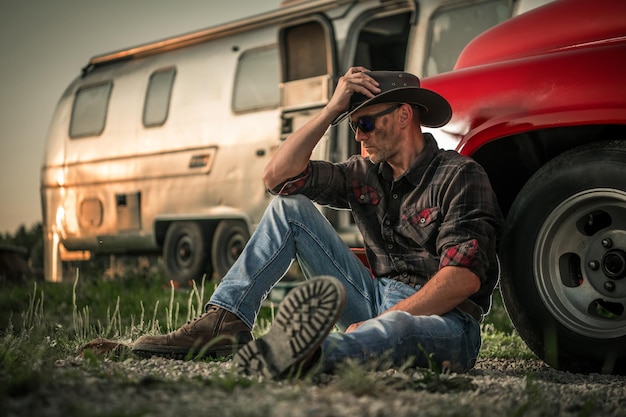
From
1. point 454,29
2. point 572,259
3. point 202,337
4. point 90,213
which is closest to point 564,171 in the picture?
point 572,259

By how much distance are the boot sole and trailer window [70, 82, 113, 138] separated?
24.7 feet

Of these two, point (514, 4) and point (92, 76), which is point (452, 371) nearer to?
point (514, 4)

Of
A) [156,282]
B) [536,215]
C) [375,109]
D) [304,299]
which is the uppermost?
[375,109]

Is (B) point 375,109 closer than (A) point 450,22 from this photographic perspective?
Yes

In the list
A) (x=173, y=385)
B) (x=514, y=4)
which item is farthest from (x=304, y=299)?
(x=514, y=4)

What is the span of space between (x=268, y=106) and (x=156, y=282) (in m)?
2.38

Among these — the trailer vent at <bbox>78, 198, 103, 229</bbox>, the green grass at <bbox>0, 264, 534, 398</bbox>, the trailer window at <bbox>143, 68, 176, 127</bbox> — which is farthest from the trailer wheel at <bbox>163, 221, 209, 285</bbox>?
the trailer window at <bbox>143, 68, 176, 127</bbox>

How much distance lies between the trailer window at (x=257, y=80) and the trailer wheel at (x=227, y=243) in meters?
1.16

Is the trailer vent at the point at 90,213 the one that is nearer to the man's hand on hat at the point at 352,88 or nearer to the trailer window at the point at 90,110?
the trailer window at the point at 90,110

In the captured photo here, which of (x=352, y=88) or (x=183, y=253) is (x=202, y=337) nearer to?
(x=352, y=88)

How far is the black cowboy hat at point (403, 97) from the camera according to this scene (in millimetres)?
3809

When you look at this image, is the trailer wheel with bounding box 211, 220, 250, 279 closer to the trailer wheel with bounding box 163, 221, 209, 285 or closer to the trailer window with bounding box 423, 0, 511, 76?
the trailer wheel with bounding box 163, 221, 209, 285

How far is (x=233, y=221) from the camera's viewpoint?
8.78m

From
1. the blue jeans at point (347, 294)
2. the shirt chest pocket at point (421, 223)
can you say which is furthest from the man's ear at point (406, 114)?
the blue jeans at point (347, 294)
